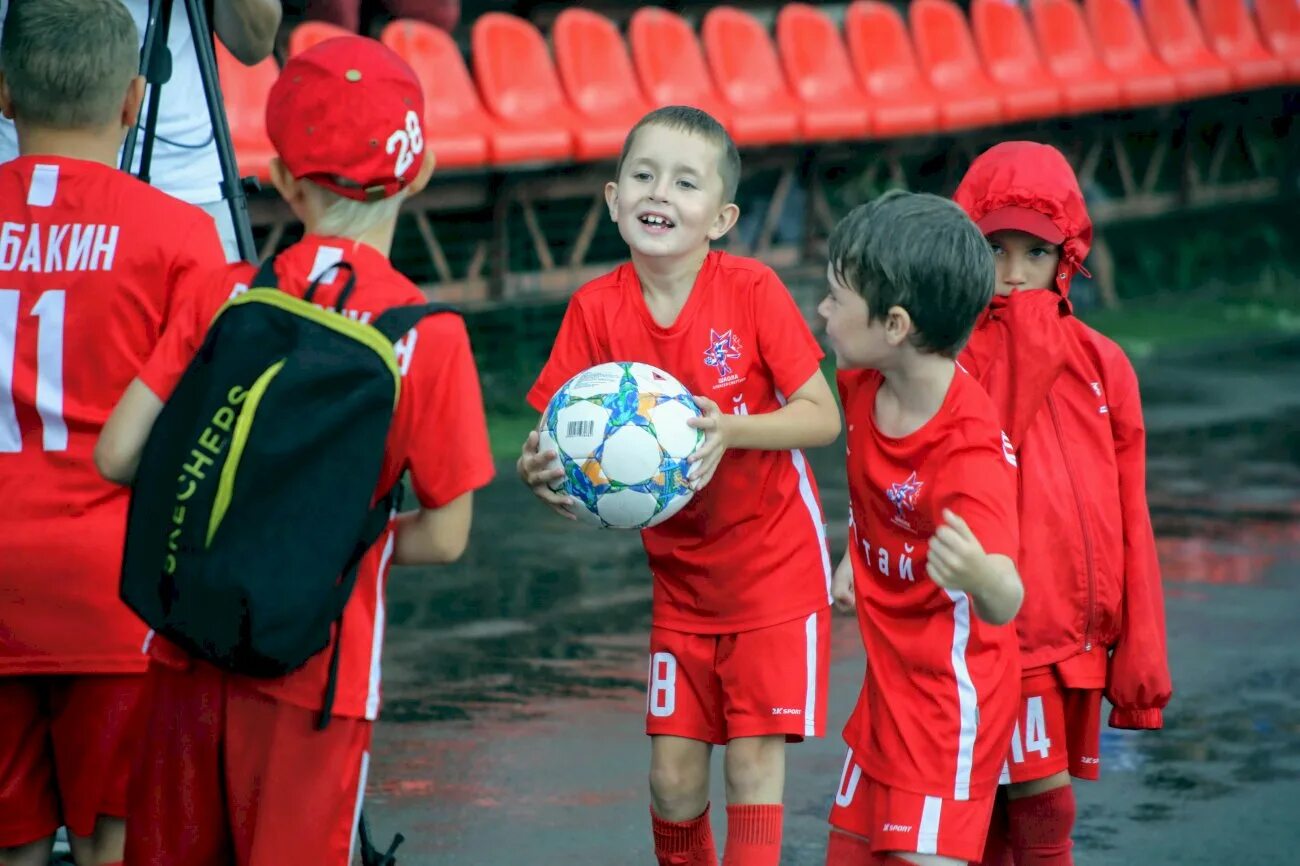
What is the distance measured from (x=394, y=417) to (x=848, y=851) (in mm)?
1331

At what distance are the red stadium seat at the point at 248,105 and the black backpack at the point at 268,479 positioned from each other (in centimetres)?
629

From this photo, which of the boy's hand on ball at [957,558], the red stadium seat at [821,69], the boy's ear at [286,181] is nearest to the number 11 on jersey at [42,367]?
the boy's ear at [286,181]

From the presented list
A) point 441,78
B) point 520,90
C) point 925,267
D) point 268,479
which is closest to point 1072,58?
point 520,90

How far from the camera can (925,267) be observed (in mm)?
3676

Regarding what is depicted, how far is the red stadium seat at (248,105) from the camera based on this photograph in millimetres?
9352

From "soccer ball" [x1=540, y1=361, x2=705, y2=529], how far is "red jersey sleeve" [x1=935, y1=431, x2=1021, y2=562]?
0.62 metres

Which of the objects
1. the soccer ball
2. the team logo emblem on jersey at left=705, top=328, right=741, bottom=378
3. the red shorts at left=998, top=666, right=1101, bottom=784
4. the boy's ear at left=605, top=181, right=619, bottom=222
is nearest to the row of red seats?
the boy's ear at left=605, top=181, right=619, bottom=222

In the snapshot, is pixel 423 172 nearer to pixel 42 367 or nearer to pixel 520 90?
pixel 42 367

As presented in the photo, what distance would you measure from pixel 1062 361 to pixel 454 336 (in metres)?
1.52

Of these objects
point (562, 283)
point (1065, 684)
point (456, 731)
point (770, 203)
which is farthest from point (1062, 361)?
point (770, 203)

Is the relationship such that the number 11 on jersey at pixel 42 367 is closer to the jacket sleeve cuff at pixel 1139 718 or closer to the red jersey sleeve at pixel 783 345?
the red jersey sleeve at pixel 783 345

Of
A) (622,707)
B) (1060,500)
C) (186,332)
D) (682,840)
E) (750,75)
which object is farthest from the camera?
(750,75)

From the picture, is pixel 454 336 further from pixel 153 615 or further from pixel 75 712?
pixel 75 712

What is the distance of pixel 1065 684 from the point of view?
13.7 feet
